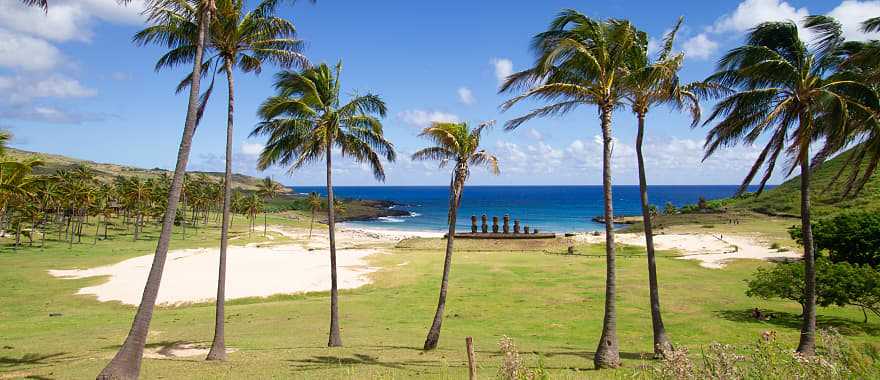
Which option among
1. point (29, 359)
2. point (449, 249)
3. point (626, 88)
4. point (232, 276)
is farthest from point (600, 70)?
point (232, 276)

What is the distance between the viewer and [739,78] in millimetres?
17203


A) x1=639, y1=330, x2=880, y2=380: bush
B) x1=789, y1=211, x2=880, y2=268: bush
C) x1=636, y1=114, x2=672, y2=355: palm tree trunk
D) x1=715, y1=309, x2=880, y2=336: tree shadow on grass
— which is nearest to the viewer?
x1=639, y1=330, x2=880, y2=380: bush

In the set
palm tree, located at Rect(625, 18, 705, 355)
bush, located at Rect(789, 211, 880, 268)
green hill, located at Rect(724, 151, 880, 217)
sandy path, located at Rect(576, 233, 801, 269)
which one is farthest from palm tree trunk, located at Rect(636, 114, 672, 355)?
green hill, located at Rect(724, 151, 880, 217)

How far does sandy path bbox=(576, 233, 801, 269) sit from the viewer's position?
45375 millimetres

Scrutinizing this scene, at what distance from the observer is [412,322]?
25875 millimetres

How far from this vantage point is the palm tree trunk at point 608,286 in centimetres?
1550

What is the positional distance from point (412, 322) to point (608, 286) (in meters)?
12.4

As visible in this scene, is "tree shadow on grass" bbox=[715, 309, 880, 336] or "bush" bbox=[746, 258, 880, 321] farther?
"tree shadow on grass" bbox=[715, 309, 880, 336]

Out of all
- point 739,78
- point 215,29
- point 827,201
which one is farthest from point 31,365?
point 827,201

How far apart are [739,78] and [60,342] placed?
27484 millimetres

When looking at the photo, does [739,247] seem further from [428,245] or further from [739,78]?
[739,78]

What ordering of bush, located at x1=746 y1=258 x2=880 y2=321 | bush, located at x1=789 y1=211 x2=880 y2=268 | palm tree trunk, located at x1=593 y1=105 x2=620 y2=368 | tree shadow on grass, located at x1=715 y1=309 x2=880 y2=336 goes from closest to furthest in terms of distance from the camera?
palm tree trunk, located at x1=593 y1=105 x2=620 y2=368 < bush, located at x1=746 y1=258 x2=880 y2=321 < tree shadow on grass, located at x1=715 y1=309 x2=880 y2=336 < bush, located at x1=789 y1=211 x2=880 y2=268

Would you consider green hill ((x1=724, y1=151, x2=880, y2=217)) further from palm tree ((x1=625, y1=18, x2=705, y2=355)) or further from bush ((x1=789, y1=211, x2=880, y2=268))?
palm tree ((x1=625, y1=18, x2=705, y2=355))

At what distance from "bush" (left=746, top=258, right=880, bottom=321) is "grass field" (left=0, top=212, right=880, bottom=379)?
148 cm
